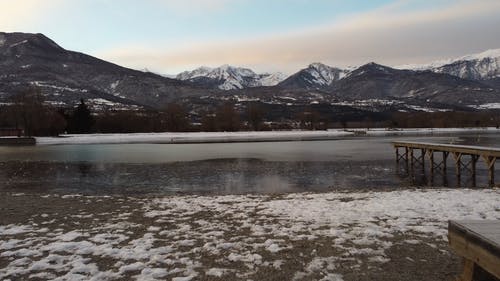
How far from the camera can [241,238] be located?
1030 centimetres

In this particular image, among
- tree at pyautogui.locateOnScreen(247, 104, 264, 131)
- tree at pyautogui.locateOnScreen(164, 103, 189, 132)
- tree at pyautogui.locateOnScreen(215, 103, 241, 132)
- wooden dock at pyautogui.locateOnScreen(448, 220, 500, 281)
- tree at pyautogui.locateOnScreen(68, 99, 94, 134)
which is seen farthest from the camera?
tree at pyautogui.locateOnScreen(247, 104, 264, 131)

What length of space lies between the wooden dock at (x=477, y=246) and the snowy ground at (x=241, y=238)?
4.28 ft

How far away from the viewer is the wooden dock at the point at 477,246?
17.9ft

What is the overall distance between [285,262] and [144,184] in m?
18.7

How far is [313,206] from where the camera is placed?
14336 mm

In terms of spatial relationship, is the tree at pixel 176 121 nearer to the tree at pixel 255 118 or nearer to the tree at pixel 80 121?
the tree at pixel 255 118

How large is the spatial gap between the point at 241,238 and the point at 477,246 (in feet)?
18.6

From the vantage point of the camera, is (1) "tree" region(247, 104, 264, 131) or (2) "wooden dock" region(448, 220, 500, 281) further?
(1) "tree" region(247, 104, 264, 131)

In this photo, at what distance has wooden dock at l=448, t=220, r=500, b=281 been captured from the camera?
5.44 meters

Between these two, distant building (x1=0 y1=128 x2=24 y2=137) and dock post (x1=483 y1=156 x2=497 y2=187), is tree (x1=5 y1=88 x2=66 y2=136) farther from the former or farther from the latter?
dock post (x1=483 y1=156 x2=497 y2=187)

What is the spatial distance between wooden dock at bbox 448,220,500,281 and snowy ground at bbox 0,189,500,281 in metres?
1.31

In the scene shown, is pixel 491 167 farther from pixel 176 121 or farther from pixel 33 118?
pixel 176 121

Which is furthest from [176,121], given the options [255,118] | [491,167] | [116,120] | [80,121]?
[491,167]

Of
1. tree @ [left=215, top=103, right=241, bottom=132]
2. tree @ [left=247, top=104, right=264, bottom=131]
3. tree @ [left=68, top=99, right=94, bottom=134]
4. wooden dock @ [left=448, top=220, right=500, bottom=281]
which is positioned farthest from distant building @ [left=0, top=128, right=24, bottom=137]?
wooden dock @ [left=448, top=220, right=500, bottom=281]
